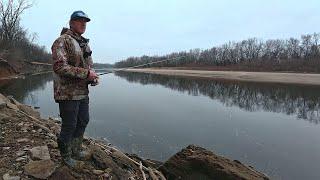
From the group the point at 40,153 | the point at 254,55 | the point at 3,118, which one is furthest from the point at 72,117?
the point at 254,55

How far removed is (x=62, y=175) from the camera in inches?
207

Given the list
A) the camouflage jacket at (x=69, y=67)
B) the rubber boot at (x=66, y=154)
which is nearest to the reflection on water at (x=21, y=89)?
the rubber boot at (x=66, y=154)

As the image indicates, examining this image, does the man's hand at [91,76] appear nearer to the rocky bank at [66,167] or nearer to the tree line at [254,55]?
the rocky bank at [66,167]

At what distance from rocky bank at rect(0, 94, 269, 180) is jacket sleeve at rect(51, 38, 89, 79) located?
136 centimetres

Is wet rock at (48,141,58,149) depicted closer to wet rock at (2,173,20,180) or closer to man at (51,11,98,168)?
man at (51,11,98,168)

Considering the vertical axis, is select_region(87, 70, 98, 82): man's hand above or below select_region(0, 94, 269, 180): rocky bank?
above

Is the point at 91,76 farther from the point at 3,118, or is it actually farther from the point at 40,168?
the point at 3,118

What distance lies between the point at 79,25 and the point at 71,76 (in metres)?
0.76

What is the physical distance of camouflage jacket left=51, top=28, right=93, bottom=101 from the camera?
507 centimetres

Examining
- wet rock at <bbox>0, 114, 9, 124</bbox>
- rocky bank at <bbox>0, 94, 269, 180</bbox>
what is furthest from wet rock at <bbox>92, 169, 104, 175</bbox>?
wet rock at <bbox>0, 114, 9, 124</bbox>

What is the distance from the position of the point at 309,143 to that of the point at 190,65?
96.0 meters

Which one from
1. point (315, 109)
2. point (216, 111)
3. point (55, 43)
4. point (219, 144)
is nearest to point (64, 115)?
point (55, 43)

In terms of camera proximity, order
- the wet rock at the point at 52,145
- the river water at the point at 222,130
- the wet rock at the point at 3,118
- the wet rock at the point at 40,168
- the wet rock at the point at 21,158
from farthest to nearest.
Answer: the river water at the point at 222,130
the wet rock at the point at 3,118
the wet rock at the point at 52,145
the wet rock at the point at 21,158
the wet rock at the point at 40,168

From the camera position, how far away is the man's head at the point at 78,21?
5.26 metres
